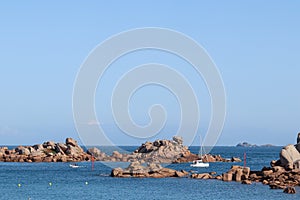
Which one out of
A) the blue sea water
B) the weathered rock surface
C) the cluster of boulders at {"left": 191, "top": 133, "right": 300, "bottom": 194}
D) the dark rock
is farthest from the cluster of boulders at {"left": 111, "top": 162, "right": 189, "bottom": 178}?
the dark rock

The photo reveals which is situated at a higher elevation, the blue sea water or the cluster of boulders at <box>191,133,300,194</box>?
the cluster of boulders at <box>191,133,300,194</box>

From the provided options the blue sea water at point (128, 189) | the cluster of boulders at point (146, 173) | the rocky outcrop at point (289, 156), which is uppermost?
the rocky outcrop at point (289, 156)

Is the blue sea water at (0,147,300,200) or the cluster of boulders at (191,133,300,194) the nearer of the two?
the blue sea water at (0,147,300,200)

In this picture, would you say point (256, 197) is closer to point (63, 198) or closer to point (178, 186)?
point (178, 186)

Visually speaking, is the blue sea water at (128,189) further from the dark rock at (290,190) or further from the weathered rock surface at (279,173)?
the weathered rock surface at (279,173)

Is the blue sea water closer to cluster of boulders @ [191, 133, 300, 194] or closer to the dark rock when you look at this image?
the dark rock

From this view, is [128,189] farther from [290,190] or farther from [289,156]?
[289,156]

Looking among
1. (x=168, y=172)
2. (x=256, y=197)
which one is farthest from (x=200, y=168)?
(x=256, y=197)

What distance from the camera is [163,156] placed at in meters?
199

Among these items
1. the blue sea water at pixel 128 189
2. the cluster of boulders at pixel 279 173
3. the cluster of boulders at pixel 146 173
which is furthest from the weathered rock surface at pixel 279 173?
the cluster of boulders at pixel 146 173

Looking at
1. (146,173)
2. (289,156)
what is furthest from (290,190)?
→ (146,173)

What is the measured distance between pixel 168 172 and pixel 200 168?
4154cm

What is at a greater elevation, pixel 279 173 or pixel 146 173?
pixel 279 173

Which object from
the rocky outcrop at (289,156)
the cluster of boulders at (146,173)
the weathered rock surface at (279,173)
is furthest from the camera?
the cluster of boulders at (146,173)
